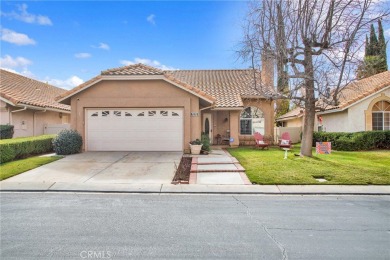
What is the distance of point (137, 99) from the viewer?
48.1ft

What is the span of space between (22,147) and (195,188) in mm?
9405

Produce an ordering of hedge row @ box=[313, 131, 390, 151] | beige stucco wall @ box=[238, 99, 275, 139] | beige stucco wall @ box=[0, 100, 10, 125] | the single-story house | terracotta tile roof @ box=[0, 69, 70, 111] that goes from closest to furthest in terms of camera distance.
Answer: beige stucco wall @ box=[0, 100, 10, 125] < terracotta tile roof @ box=[0, 69, 70, 111] < hedge row @ box=[313, 131, 390, 151] < beige stucco wall @ box=[238, 99, 275, 139] < the single-story house

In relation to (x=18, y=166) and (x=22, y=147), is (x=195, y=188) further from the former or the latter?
(x=22, y=147)

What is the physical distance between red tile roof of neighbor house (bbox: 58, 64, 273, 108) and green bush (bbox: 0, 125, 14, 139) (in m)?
4.02

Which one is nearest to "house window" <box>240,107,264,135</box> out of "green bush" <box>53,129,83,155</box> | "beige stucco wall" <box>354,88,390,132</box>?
"beige stucco wall" <box>354,88,390,132</box>

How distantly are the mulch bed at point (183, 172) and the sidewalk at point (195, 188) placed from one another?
54 centimetres

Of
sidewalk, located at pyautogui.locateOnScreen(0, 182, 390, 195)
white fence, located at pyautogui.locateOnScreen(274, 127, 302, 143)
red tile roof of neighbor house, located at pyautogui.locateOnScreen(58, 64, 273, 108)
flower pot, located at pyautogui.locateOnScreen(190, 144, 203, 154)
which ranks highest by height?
red tile roof of neighbor house, located at pyautogui.locateOnScreen(58, 64, 273, 108)

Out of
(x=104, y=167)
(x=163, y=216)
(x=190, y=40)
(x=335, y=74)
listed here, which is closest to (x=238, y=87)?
(x=190, y=40)

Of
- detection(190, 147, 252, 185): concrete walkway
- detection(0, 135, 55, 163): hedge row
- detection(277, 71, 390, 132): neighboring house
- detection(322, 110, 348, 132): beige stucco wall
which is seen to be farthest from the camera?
detection(322, 110, 348, 132): beige stucco wall

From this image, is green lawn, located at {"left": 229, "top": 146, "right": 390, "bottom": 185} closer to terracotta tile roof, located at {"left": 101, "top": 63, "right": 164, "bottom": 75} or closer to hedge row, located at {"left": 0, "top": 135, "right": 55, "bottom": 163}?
terracotta tile roof, located at {"left": 101, "top": 63, "right": 164, "bottom": 75}

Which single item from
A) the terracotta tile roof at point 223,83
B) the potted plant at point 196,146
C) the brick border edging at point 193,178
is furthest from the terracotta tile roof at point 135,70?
the brick border edging at point 193,178

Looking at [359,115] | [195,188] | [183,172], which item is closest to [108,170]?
[183,172]

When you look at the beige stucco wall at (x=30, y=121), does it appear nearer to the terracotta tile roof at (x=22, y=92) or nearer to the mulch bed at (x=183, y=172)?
the terracotta tile roof at (x=22, y=92)

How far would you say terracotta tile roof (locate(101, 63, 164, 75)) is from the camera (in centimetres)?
1432
